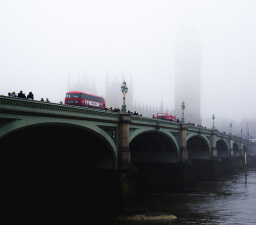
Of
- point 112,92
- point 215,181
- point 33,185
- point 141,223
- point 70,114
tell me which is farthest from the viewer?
point 112,92

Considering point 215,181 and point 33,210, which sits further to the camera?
point 215,181

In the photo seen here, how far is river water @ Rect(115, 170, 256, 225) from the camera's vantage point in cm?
3103

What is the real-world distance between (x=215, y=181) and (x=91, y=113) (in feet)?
135

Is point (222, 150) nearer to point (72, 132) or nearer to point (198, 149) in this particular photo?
point (198, 149)

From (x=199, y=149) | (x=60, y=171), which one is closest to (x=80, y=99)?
(x=60, y=171)

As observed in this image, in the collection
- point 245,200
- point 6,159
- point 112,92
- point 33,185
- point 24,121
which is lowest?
point 245,200

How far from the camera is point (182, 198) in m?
42.9

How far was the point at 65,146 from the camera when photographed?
35000mm

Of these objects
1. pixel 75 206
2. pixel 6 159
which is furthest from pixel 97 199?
pixel 6 159

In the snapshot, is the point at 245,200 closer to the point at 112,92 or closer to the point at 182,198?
the point at 182,198

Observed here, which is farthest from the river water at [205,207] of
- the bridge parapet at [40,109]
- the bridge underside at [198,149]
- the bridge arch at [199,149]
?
the bridge underside at [198,149]

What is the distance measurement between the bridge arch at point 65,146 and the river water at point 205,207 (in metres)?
7.40

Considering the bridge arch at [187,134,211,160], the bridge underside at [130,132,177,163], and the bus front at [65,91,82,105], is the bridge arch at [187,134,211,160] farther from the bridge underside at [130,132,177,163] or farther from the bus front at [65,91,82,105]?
the bus front at [65,91,82,105]

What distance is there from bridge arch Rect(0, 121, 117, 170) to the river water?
7405 mm
